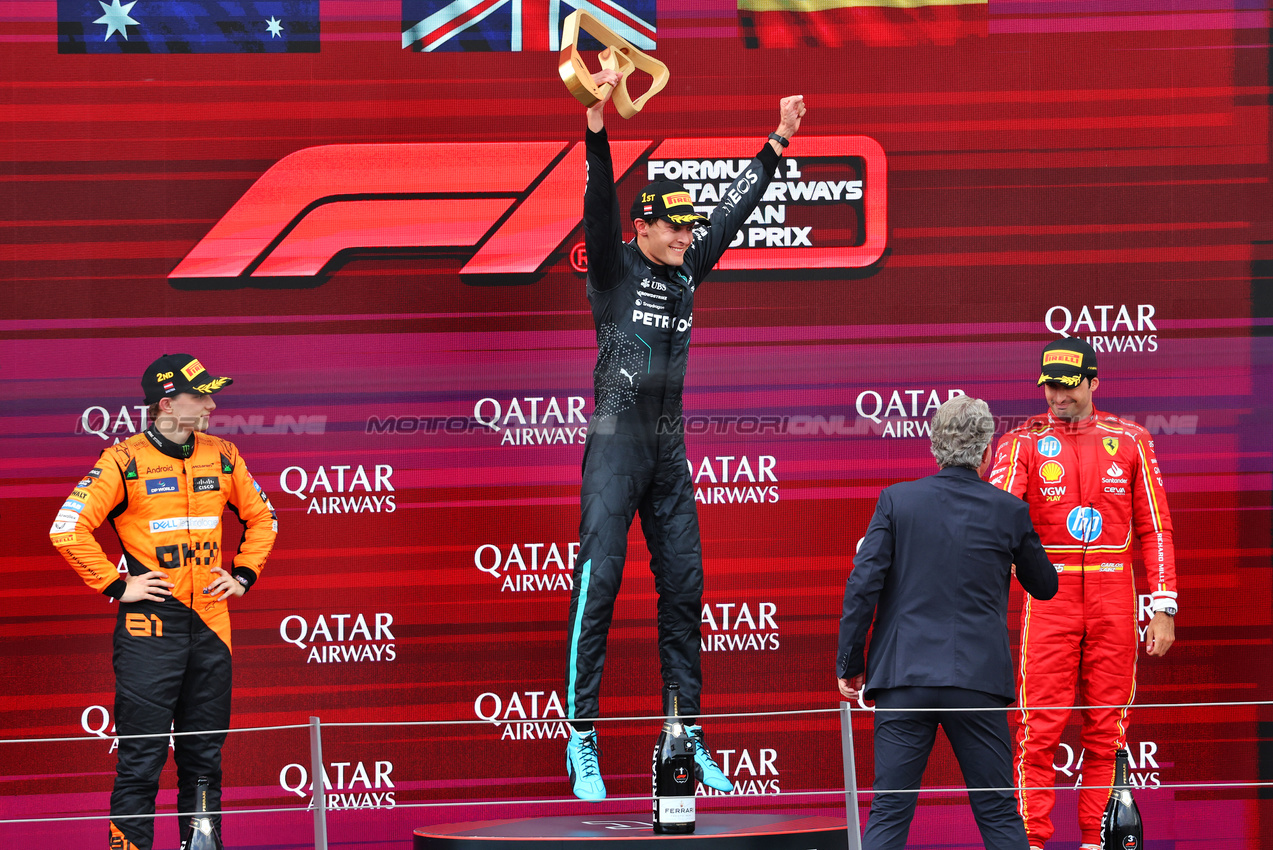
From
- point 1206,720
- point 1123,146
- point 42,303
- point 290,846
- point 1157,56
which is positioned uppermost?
point 1157,56

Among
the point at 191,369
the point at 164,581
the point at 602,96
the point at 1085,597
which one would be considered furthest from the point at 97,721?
the point at 1085,597

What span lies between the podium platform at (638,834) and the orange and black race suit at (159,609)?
0.70 m

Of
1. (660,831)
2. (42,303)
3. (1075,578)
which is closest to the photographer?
(660,831)

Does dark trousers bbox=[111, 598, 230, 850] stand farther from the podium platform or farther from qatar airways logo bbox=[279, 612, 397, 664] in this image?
the podium platform

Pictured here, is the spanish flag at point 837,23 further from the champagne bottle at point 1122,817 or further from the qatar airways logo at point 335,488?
the champagne bottle at point 1122,817

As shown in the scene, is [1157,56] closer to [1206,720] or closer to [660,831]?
[1206,720]

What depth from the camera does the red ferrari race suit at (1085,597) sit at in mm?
3596

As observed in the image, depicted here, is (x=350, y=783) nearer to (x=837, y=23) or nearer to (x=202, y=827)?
(x=202, y=827)

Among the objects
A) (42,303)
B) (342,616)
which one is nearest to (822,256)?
(342,616)

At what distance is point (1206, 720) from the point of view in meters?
4.05

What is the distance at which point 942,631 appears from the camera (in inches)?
108

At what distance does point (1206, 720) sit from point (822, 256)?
6.41 ft

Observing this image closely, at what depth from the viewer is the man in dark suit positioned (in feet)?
9.00

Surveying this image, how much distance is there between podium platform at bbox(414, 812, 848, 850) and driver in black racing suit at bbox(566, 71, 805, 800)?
157 mm
